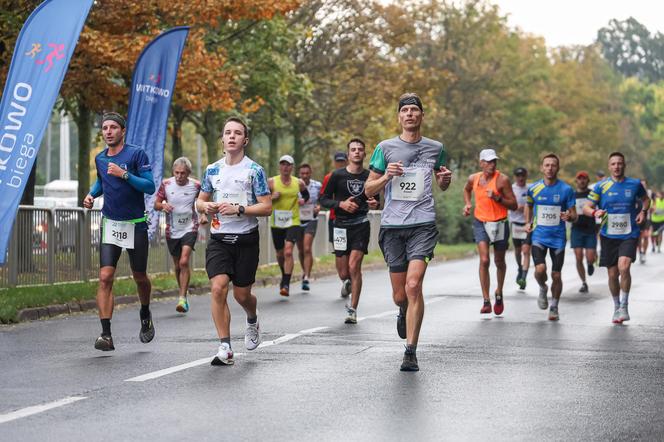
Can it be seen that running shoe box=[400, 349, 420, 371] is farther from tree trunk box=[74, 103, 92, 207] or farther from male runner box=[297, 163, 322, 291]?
tree trunk box=[74, 103, 92, 207]

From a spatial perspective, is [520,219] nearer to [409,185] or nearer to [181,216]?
[181,216]

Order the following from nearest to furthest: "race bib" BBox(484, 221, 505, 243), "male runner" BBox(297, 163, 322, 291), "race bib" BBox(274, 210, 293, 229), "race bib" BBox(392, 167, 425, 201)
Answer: "race bib" BBox(392, 167, 425, 201), "race bib" BBox(484, 221, 505, 243), "race bib" BBox(274, 210, 293, 229), "male runner" BBox(297, 163, 322, 291)

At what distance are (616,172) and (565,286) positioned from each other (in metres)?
8.01

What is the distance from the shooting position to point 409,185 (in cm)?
1025

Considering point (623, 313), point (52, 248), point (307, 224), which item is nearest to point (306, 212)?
point (307, 224)

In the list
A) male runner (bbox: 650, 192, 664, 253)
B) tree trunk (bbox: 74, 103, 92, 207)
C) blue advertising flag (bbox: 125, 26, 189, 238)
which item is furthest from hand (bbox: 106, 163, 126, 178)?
male runner (bbox: 650, 192, 664, 253)

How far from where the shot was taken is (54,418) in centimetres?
736

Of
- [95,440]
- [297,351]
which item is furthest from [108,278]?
[95,440]

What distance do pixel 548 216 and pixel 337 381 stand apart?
22.9 feet

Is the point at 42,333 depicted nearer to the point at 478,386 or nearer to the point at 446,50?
the point at 478,386

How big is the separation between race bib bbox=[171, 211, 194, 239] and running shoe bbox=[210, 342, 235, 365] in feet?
21.3

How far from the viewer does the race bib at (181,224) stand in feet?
53.7

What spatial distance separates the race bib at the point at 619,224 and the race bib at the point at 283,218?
606 cm

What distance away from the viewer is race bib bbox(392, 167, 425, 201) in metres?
10.2
